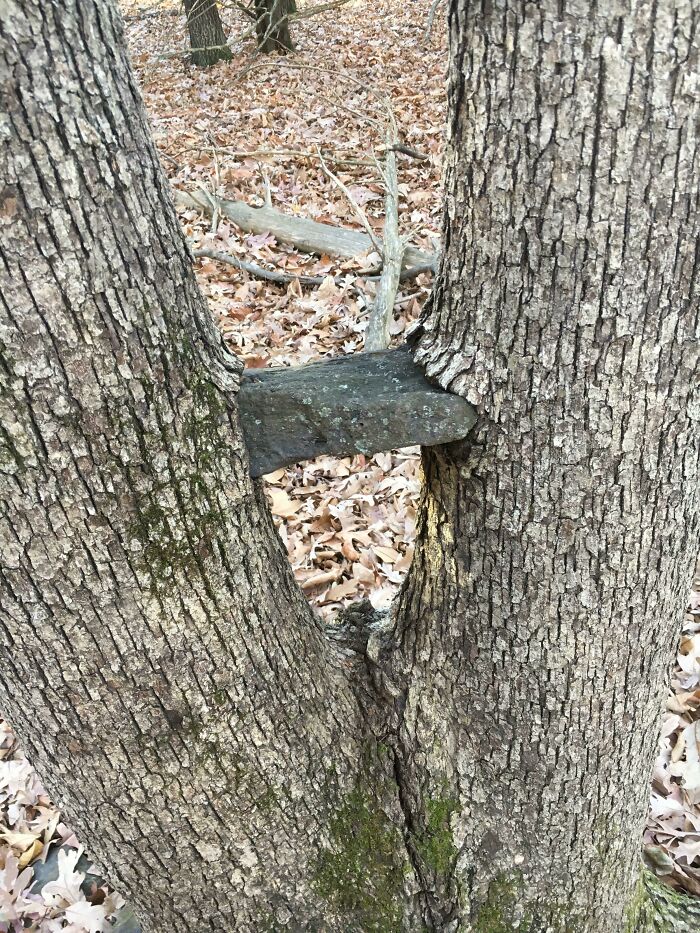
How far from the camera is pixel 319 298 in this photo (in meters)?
4.73

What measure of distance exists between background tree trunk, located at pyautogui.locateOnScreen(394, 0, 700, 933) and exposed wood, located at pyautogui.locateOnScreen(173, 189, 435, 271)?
3.47 meters

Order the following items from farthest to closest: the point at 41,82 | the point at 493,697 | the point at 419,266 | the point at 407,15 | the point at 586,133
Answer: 1. the point at 407,15
2. the point at 419,266
3. the point at 493,697
4. the point at 586,133
5. the point at 41,82

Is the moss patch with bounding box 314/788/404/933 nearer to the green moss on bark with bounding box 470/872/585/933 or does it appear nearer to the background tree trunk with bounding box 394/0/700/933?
the background tree trunk with bounding box 394/0/700/933

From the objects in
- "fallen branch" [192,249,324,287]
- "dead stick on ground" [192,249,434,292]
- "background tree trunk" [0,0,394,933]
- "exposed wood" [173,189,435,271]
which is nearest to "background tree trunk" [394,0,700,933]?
"background tree trunk" [0,0,394,933]

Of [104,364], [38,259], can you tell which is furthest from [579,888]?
[38,259]

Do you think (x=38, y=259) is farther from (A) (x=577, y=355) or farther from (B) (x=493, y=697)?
(B) (x=493, y=697)

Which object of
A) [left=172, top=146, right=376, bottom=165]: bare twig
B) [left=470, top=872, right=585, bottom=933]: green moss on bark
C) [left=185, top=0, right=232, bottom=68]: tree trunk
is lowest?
[left=470, top=872, right=585, bottom=933]: green moss on bark

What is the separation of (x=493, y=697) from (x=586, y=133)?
1143 mm

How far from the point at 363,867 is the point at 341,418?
1.17m

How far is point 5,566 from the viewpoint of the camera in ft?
3.84

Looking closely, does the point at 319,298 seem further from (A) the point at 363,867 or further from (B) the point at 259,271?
(A) the point at 363,867

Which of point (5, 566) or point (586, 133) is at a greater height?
point (586, 133)

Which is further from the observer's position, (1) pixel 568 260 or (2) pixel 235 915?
(2) pixel 235 915

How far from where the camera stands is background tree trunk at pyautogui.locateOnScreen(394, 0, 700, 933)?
3.47ft
